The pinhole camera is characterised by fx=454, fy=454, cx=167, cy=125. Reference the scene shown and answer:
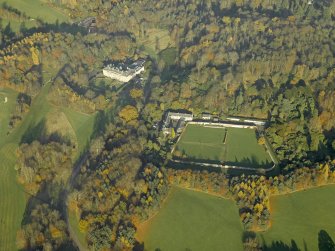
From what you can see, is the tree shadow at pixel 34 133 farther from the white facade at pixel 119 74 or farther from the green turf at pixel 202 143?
the green turf at pixel 202 143

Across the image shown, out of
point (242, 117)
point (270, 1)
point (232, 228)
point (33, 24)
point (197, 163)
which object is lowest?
point (232, 228)

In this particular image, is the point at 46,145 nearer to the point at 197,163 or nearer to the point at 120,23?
the point at 197,163

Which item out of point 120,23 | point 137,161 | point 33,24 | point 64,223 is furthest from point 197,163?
point 33,24

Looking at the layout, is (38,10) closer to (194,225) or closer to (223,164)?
(223,164)

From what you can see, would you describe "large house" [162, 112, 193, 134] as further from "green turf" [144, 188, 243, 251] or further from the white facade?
the white facade

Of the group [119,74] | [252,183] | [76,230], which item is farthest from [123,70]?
[76,230]

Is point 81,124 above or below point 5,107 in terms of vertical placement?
below
